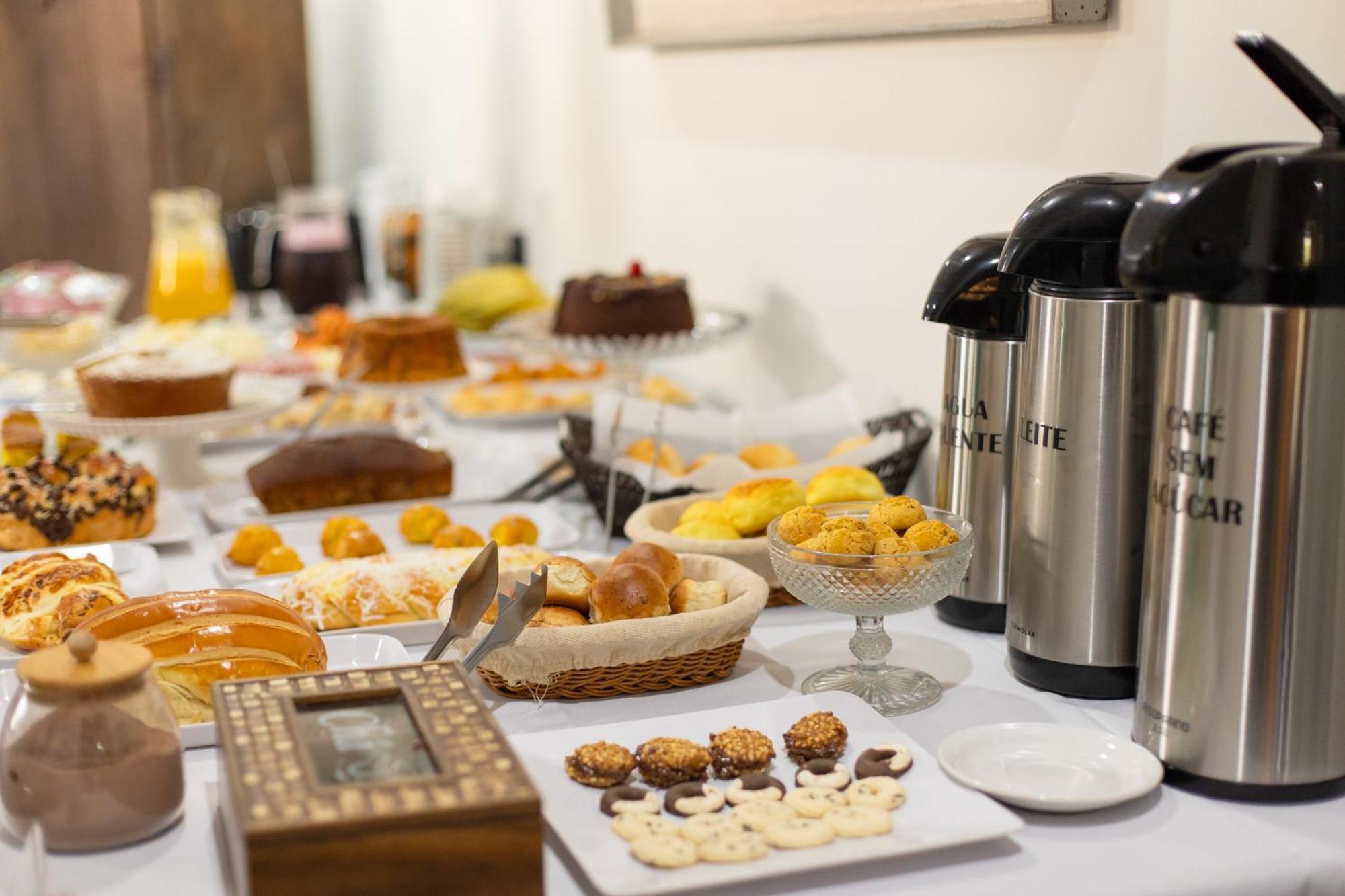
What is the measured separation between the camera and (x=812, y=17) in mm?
1652

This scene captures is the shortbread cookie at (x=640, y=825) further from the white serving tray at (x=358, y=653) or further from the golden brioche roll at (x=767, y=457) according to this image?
the golden brioche roll at (x=767, y=457)

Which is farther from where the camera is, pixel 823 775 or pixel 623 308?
pixel 623 308

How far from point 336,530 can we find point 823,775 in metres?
0.69

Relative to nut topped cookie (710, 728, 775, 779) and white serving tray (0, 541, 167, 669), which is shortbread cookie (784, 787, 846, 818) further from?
white serving tray (0, 541, 167, 669)

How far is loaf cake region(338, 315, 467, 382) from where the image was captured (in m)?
1.81

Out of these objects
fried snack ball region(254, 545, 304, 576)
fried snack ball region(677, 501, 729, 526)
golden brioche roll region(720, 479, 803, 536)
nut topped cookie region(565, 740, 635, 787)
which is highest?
golden brioche roll region(720, 479, 803, 536)

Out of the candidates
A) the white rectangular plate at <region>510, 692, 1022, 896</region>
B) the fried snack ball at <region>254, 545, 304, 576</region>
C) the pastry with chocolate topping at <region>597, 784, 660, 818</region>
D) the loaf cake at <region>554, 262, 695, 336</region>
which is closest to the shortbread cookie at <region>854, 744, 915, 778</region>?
the white rectangular plate at <region>510, 692, 1022, 896</region>

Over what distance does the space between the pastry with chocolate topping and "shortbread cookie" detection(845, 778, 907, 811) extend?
110mm

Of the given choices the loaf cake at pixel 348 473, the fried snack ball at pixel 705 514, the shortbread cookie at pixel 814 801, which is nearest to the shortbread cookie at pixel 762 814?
the shortbread cookie at pixel 814 801

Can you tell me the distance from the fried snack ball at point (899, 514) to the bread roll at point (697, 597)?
0.41ft

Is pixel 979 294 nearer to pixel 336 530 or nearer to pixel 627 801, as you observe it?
pixel 627 801

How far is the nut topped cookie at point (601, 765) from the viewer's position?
33.1 inches

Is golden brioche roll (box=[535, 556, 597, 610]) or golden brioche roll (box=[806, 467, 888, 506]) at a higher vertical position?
golden brioche roll (box=[806, 467, 888, 506])

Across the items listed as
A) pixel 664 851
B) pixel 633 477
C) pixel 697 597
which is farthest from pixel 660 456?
pixel 664 851
